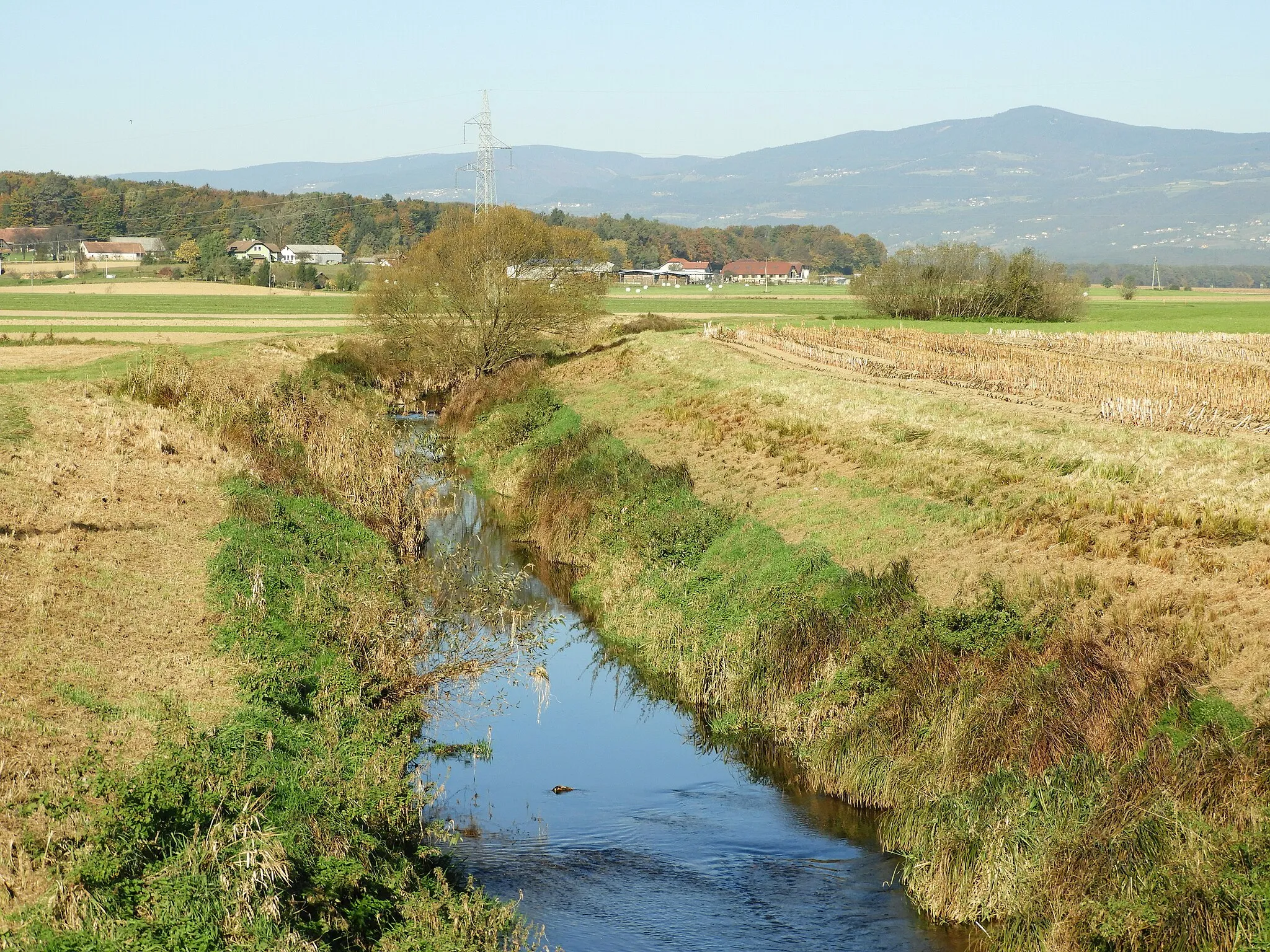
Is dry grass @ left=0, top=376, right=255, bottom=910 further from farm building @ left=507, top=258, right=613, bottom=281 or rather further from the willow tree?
farm building @ left=507, top=258, right=613, bottom=281

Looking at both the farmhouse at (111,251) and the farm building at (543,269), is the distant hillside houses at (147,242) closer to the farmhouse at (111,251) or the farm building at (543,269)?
the farmhouse at (111,251)

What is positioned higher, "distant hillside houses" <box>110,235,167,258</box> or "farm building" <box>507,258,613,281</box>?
Result: "distant hillside houses" <box>110,235,167,258</box>

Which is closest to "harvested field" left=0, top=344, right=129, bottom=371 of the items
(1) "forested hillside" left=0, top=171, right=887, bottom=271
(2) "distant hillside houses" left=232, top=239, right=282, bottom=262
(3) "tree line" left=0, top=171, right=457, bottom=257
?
(2) "distant hillside houses" left=232, top=239, right=282, bottom=262

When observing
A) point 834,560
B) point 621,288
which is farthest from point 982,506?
point 621,288

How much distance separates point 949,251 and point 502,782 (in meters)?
74.0

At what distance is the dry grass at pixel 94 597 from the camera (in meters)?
11.6

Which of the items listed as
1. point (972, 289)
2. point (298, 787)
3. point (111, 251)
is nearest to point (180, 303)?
point (111, 251)

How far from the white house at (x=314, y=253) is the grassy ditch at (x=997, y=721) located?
14233 cm

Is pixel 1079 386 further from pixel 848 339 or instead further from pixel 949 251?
pixel 949 251

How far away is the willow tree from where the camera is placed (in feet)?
171

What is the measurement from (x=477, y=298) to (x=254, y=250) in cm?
11225

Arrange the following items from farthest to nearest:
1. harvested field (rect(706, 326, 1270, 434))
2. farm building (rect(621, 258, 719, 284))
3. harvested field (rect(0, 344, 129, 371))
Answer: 1. farm building (rect(621, 258, 719, 284))
2. harvested field (rect(0, 344, 129, 371))
3. harvested field (rect(706, 326, 1270, 434))

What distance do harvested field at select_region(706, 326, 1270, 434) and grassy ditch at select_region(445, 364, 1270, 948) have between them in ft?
39.8

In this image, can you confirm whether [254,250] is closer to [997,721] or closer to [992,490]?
[992,490]
